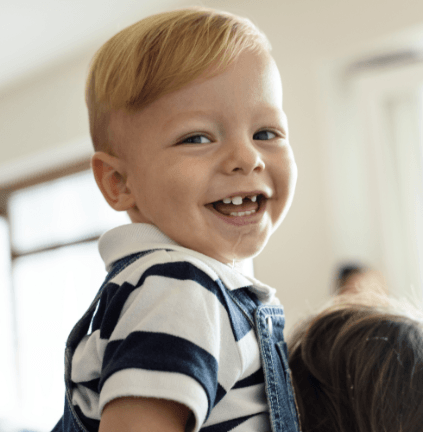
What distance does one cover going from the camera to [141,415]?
1.22 ft

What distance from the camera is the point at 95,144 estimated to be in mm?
588

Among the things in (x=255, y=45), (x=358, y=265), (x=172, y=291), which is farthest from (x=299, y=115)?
(x=172, y=291)

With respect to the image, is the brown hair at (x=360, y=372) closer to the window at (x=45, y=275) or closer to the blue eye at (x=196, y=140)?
the blue eye at (x=196, y=140)

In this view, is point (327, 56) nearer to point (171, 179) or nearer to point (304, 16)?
point (304, 16)

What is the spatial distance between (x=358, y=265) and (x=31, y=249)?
119 inches

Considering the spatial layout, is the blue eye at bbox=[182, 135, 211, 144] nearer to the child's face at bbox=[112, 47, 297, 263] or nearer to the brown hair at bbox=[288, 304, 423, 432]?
the child's face at bbox=[112, 47, 297, 263]

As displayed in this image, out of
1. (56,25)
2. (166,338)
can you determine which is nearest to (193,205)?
(166,338)

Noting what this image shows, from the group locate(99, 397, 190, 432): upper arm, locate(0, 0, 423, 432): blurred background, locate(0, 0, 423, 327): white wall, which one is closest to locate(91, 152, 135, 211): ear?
locate(99, 397, 190, 432): upper arm

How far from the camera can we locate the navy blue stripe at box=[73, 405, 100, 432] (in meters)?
0.48

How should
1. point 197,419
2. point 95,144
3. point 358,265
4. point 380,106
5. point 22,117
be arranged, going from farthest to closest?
point 22,117, point 380,106, point 358,265, point 95,144, point 197,419

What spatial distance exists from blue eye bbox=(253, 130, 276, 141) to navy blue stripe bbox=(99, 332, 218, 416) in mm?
245

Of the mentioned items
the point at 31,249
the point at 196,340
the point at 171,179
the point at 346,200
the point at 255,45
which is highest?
the point at 255,45

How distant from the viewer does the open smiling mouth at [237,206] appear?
0.51 meters

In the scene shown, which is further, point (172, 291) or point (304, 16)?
point (304, 16)
